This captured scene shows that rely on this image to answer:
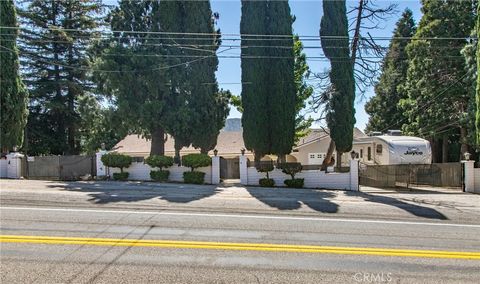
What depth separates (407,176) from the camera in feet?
67.7

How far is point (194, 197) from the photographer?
13.1 m

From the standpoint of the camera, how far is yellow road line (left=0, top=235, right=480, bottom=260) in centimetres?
638

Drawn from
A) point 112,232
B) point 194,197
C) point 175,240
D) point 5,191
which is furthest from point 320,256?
point 5,191

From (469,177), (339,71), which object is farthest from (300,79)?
(469,177)

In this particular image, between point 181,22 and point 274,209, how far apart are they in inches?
560

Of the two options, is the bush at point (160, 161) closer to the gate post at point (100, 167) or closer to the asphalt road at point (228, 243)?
the gate post at point (100, 167)

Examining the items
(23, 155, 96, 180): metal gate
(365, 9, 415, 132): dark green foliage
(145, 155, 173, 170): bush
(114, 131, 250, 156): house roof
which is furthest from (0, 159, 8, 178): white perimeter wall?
(365, 9, 415, 132): dark green foliage

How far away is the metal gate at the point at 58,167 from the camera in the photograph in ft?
65.4

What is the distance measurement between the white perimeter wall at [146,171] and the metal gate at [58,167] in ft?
5.23

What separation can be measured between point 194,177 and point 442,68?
2092 cm

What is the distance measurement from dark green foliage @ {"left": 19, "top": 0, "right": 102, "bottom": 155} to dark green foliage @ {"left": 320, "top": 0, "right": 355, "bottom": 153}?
19976mm

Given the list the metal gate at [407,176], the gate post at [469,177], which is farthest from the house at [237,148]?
the gate post at [469,177]

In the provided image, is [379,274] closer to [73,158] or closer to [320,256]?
[320,256]

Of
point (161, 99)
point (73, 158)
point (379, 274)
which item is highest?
point (161, 99)
